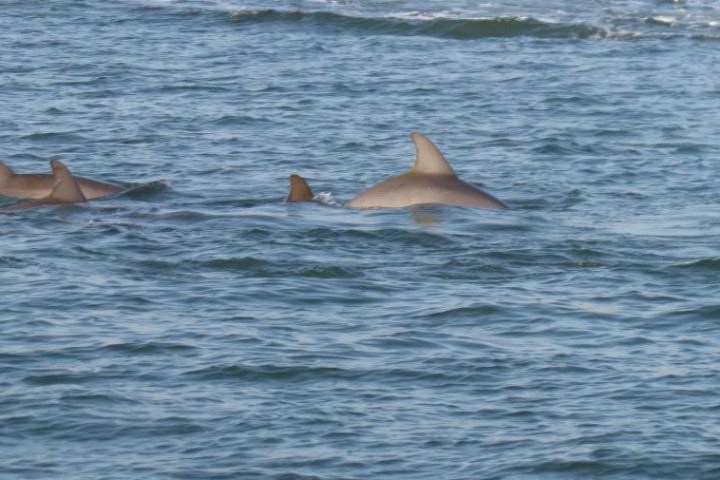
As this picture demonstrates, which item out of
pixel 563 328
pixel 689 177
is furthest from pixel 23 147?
pixel 563 328

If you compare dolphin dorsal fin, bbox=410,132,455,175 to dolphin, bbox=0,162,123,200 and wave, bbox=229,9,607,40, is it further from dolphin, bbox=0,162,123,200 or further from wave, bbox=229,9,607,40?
wave, bbox=229,9,607,40

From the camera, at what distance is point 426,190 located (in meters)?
19.7

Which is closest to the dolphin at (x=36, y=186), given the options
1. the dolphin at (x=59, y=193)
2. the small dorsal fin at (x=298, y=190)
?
the dolphin at (x=59, y=193)

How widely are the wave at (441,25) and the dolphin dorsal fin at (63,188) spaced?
1580cm

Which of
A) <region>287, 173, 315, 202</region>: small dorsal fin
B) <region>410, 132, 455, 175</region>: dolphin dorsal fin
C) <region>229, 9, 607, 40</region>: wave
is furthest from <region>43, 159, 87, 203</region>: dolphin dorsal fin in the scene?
<region>229, 9, 607, 40</region>: wave

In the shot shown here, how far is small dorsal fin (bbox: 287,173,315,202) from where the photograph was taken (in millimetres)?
19797

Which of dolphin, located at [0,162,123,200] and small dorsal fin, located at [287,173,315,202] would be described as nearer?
small dorsal fin, located at [287,173,315,202]

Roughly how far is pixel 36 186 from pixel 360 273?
534 centimetres

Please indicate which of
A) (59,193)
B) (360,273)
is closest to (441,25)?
(59,193)

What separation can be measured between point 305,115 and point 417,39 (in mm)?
8135

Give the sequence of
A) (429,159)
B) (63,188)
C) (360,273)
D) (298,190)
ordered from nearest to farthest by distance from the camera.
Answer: (360,273) → (63,188) → (429,159) → (298,190)

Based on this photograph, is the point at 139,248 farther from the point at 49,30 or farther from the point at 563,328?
the point at 49,30

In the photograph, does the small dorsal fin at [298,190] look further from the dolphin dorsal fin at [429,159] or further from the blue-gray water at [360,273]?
the dolphin dorsal fin at [429,159]

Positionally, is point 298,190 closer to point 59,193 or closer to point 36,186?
point 59,193
